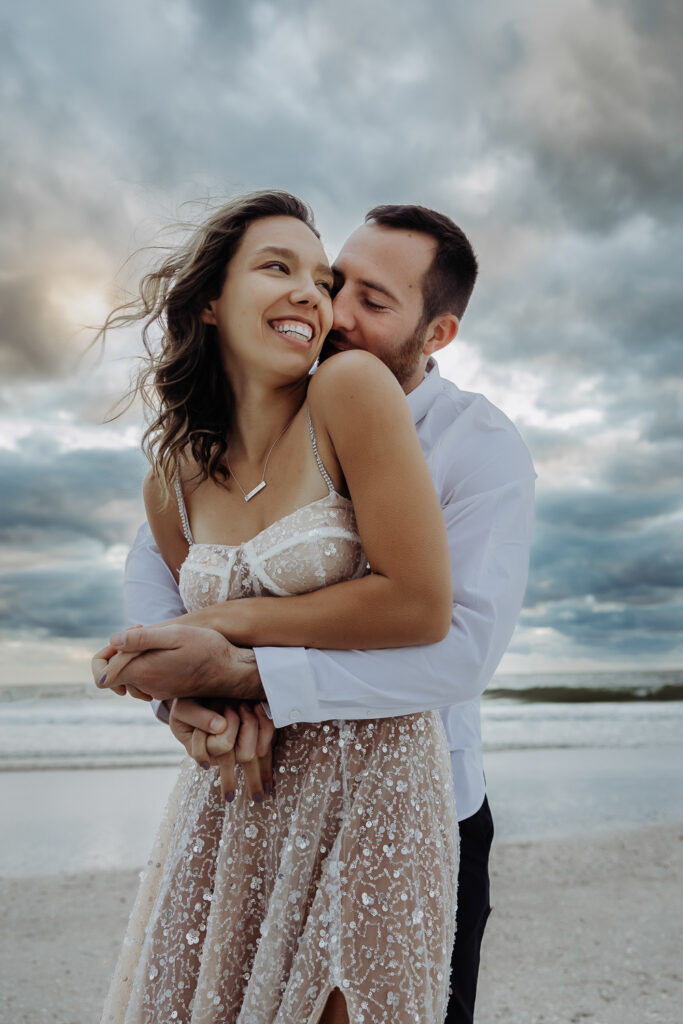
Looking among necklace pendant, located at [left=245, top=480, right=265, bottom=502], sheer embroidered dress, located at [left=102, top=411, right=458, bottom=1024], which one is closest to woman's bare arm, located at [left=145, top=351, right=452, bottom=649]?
sheer embroidered dress, located at [left=102, top=411, right=458, bottom=1024]

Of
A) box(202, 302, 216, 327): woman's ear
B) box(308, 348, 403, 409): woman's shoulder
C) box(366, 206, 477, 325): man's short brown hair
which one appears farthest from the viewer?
box(366, 206, 477, 325): man's short brown hair

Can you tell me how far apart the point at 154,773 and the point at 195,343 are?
9323 mm

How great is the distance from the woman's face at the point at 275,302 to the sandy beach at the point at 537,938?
3.82 meters

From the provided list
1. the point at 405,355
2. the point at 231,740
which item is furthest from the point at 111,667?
the point at 405,355

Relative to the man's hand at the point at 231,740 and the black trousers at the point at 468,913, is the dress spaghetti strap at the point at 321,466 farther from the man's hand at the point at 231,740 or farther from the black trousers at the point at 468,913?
the black trousers at the point at 468,913

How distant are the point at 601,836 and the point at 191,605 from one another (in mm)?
6718

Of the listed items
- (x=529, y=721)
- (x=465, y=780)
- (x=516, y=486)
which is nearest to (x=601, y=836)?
(x=465, y=780)

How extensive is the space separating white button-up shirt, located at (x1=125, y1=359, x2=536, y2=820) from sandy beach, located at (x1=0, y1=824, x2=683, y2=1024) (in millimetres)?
Result: 2713

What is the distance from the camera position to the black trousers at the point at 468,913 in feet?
A: 8.66

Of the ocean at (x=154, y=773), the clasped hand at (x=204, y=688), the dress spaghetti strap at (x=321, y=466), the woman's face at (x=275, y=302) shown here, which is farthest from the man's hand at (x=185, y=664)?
the ocean at (x=154, y=773)

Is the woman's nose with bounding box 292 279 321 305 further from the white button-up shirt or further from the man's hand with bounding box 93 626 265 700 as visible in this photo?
the man's hand with bounding box 93 626 265 700

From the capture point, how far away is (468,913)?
271cm

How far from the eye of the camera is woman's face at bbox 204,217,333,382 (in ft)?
6.95

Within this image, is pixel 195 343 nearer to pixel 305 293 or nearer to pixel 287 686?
pixel 305 293
